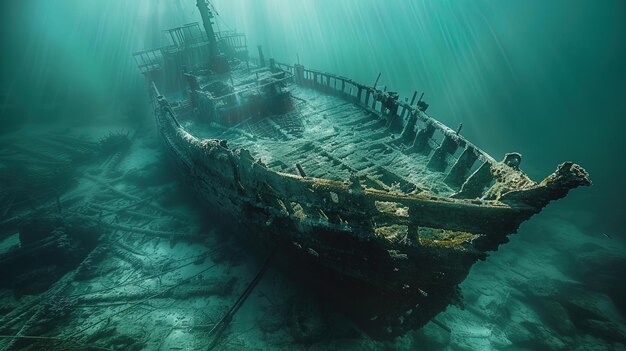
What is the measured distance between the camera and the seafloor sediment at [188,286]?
783 centimetres

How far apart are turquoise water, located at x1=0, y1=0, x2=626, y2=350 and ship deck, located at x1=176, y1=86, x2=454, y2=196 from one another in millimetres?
4643

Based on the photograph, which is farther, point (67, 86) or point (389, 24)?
point (389, 24)

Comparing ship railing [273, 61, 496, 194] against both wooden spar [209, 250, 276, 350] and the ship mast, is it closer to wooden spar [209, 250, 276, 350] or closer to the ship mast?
wooden spar [209, 250, 276, 350]

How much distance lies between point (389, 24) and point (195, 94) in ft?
91.8

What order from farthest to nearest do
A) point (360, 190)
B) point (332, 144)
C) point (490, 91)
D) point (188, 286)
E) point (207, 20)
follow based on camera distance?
point (490, 91)
point (207, 20)
point (332, 144)
point (188, 286)
point (360, 190)

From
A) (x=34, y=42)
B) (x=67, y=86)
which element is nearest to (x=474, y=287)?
(x=67, y=86)

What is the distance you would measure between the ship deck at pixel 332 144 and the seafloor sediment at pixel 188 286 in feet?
12.3

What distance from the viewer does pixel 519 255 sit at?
1367 centimetres

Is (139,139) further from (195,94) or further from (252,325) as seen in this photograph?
(252,325)

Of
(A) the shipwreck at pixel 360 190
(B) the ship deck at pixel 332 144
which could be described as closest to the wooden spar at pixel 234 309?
(A) the shipwreck at pixel 360 190

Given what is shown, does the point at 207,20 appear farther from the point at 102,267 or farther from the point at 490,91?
the point at 490,91

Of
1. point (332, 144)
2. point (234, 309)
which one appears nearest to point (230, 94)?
point (332, 144)

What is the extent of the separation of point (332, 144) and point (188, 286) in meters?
6.73

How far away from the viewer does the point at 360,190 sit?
14.7 feet
